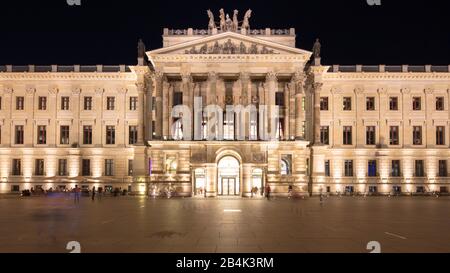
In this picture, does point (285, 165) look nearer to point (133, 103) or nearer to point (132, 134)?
point (132, 134)

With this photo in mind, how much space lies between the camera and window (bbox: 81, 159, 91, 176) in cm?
8794

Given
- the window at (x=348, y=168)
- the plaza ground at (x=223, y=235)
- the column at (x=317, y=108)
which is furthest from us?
the window at (x=348, y=168)

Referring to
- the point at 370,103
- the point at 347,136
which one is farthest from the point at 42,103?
the point at 370,103

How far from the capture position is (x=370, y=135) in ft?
289

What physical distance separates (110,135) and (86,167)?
21.8ft

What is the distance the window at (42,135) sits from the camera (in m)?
88.4

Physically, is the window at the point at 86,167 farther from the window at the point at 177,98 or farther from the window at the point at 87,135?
the window at the point at 177,98

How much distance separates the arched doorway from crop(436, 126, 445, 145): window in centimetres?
3446

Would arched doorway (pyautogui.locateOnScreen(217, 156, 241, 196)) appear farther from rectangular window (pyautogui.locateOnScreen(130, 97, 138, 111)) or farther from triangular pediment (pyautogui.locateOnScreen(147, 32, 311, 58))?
rectangular window (pyautogui.locateOnScreen(130, 97, 138, 111))

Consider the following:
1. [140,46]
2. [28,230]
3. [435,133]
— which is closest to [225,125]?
[140,46]

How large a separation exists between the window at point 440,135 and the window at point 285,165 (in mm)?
27527

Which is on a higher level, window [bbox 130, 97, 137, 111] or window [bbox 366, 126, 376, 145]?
window [bbox 130, 97, 137, 111]

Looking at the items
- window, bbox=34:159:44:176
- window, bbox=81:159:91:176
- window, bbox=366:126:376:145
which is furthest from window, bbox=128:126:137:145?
window, bbox=366:126:376:145

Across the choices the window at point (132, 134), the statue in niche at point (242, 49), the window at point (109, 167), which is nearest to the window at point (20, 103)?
the window at point (109, 167)
